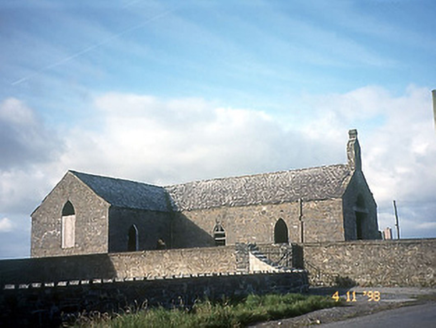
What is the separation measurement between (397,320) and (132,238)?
27.8 meters

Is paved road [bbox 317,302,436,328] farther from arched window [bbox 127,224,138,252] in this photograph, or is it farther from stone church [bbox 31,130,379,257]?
arched window [bbox 127,224,138,252]

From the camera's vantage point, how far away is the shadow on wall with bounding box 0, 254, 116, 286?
99.1 ft

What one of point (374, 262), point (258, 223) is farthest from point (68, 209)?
point (374, 262)

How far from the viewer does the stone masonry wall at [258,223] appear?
34500 mm

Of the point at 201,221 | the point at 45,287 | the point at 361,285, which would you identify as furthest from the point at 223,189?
the point at 45,287

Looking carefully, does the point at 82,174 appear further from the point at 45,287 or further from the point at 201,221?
the point at 45,287

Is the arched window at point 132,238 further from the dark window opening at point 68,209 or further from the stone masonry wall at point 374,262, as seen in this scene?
the stone masonry wall at point 374,262

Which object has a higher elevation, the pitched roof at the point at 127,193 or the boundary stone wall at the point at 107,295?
the pitched roof at the point at 127,193

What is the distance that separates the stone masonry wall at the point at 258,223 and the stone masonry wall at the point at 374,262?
30.9 feet

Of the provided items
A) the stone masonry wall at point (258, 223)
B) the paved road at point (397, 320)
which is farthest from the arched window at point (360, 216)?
the paved road at point (397, 320)

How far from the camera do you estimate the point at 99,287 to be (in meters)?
12.9

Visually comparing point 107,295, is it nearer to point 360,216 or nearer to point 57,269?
point 57,269

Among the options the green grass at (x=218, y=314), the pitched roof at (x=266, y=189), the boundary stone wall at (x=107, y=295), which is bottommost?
the green grass at (x=218, y=314)

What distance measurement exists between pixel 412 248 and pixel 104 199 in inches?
844
